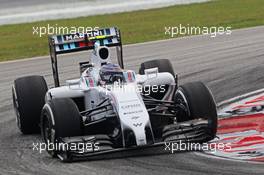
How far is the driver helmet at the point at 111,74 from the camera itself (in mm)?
11078

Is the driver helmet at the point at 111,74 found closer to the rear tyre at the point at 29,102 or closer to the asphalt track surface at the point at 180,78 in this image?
the rear tyre at the point at 29,102

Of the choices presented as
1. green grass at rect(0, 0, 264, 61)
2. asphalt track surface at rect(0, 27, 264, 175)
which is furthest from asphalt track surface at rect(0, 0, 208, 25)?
asphalt track surface at rect(0, 27, 264, 175)

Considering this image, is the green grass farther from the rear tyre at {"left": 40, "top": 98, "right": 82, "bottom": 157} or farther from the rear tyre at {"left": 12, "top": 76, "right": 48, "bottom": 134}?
the rear tyre at {"left": 40, "top": 98, "right": 82, "bottom": 157}

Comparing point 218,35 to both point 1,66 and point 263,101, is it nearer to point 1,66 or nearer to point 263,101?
point 1,66

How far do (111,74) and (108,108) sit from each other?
703 millimetres

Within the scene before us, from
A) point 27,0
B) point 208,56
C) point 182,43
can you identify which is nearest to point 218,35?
point 182,43

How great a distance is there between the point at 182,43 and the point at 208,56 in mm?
2617

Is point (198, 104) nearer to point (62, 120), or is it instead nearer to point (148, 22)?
point (62, 120)

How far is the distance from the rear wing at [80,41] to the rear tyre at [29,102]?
0.48 m

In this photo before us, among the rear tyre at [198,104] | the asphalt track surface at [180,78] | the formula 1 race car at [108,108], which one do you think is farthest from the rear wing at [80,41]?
the rear tyre at [198,104]

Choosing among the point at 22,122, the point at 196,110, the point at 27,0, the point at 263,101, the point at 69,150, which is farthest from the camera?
the point at 27,0

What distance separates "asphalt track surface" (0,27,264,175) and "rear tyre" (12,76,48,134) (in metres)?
0.18

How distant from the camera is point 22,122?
11.8 m

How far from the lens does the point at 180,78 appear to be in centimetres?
1658
